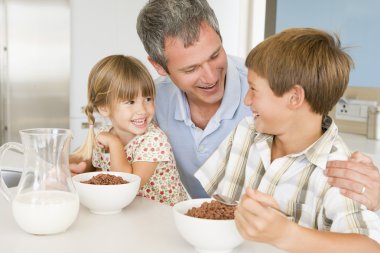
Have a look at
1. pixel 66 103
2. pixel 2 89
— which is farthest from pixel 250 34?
pixel 2 89

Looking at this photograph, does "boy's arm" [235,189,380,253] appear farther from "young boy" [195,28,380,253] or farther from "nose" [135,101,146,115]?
"nose" [135,101,146,115]

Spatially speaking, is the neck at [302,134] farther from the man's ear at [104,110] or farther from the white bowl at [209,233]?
the man's ear at [104,110]

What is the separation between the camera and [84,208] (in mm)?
1154

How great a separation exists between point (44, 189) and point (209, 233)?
1.15 feet

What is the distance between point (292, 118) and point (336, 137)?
0.38ft

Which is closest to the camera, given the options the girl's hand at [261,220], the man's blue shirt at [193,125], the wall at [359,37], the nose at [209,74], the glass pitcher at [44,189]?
the girl's hand at [261,220]

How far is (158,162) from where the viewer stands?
1.55 metres

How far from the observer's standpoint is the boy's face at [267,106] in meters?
1.18

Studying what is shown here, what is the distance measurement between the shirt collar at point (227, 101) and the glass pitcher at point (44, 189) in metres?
0.80

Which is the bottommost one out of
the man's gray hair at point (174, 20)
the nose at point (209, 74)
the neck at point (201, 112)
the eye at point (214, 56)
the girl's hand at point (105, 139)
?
the girl's hand at point (105, 139)

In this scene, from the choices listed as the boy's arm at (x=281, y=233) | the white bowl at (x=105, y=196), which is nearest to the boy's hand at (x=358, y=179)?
the boy's arm at (x=281, y=233)

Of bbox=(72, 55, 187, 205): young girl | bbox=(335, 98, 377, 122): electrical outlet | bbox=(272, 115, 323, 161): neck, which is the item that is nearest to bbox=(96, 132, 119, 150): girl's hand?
bbox=(72, 55, 187, 205): young girl

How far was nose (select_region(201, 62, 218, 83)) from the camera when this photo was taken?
1.57 m

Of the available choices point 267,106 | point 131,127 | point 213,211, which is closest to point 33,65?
point 131,127
